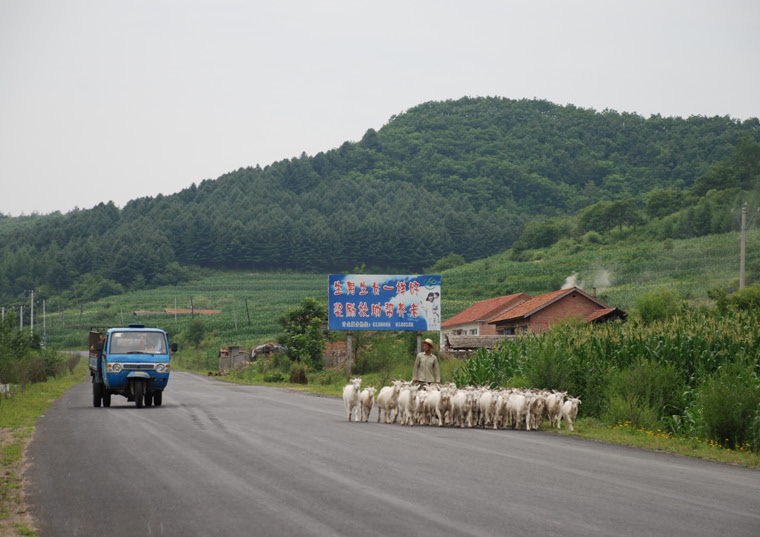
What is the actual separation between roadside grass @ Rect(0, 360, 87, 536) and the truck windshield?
2.86m

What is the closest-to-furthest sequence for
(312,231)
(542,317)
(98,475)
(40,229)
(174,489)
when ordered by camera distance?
(174,489)
(98,475)
(542,317)
(312,231)
(40,229)

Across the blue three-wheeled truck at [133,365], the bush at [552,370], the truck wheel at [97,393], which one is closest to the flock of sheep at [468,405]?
the bush at [552,370]

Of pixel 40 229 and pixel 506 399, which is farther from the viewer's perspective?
pixel 40 229

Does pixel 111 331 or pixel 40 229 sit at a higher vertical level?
pixel 40 229

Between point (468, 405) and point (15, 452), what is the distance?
10.1 m

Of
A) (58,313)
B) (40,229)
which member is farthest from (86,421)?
(40,229)

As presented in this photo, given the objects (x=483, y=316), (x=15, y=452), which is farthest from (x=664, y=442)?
(x=483, y=316)

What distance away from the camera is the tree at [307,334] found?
59.9m

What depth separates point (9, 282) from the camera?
484 feet

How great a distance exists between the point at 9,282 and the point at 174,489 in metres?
150

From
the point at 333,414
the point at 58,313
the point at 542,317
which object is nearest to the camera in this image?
the point at 333,414

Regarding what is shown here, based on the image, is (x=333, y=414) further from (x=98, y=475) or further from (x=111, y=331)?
(x=98, y=475)

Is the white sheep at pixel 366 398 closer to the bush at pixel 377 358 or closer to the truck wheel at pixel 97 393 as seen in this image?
the truck wheel at pixel 97 393

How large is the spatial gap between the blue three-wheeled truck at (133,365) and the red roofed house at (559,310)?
1255 inches
